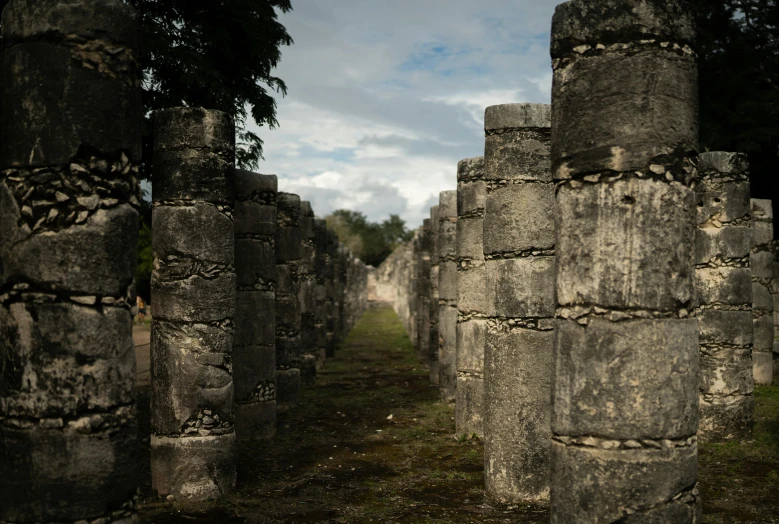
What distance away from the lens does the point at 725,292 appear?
33.0 feet

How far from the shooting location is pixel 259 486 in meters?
7.97

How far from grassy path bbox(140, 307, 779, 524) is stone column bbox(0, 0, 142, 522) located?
263 cm

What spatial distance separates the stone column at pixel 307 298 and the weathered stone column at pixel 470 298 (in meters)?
5.02

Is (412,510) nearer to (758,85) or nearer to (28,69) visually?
(28,69)

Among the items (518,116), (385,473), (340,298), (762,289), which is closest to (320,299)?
(340,298)

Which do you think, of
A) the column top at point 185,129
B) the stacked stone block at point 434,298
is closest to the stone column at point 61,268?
the column top at point 185,129

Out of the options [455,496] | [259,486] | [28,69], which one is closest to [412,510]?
[455,496]

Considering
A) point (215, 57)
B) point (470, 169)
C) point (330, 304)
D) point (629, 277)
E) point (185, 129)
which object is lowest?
point (330, 304)

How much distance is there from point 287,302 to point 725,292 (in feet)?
21.2

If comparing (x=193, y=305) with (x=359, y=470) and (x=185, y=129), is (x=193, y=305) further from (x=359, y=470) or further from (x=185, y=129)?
(x=359, y=470)

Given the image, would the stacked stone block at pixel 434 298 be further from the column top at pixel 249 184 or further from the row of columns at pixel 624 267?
the row of columns at pixel 624 267

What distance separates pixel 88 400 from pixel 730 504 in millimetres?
5883

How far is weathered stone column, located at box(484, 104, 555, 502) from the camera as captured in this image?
23.5ft

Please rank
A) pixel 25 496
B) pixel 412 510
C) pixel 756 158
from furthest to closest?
pixel 756 158, pixel 412 510, pixel 25 496
